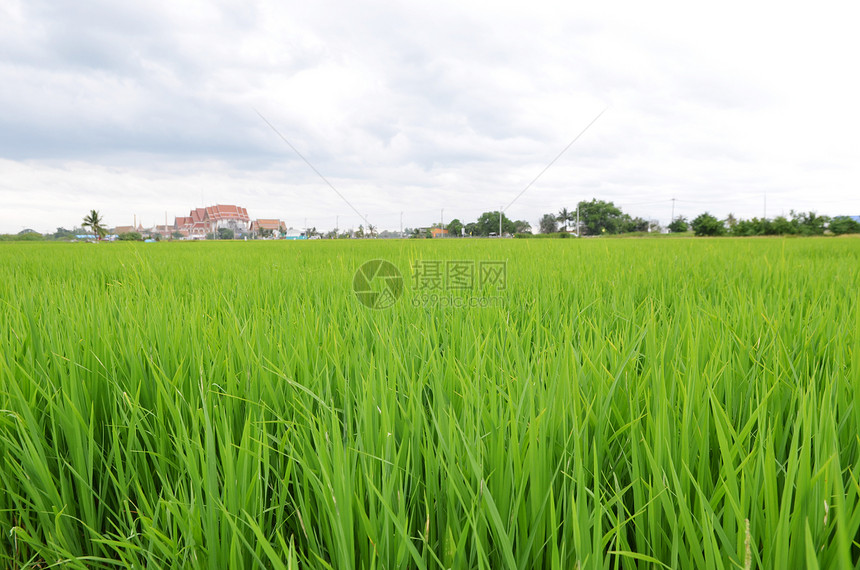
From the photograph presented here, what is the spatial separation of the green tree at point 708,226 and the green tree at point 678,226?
10752 mm

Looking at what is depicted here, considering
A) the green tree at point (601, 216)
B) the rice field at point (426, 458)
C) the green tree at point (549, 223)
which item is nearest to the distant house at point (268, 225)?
the green tree at point (549, 223)

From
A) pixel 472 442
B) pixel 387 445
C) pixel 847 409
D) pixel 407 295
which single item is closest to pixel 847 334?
pixel 847 409

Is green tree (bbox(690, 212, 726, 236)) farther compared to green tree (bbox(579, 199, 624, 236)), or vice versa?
green tree (bbox(579, 199, 624, 236))

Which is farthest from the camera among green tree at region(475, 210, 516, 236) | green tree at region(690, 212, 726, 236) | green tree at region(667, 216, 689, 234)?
green tree at region(475, 210, 516, 236)

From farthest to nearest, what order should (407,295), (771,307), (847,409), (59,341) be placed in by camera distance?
(407,295) < (771,307) < (59,341) < (847,409)

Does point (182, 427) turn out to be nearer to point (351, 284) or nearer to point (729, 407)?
point (729, 407)

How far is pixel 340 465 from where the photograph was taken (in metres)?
0.48

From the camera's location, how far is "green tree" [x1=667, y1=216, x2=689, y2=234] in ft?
126

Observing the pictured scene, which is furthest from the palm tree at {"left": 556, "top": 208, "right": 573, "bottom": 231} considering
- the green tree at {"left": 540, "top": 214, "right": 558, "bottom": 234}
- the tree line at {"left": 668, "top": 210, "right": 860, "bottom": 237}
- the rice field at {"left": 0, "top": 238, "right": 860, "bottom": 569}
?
the rice field at {"left": 0, "top": 238, "right": 860, "bottom": 569}

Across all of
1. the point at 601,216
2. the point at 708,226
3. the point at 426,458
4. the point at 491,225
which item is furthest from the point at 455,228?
the point at 426,458

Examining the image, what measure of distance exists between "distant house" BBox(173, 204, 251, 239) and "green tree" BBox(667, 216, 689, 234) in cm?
5283

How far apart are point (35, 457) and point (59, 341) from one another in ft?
1.91

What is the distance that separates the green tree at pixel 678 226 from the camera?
126 ft

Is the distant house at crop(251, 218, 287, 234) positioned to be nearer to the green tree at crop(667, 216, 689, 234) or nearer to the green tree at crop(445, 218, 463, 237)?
the green tree at crop(445, 218, 463, 237)
